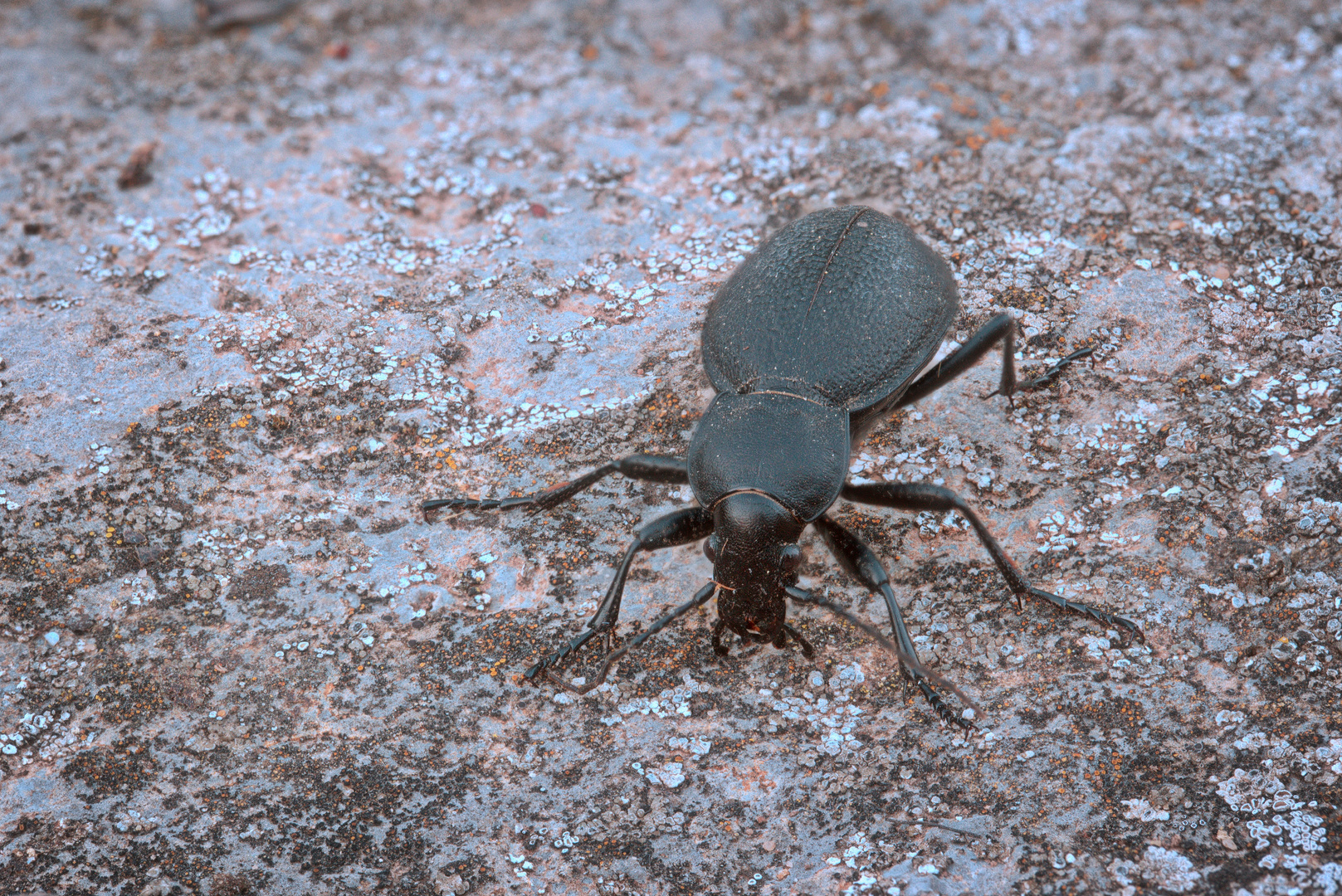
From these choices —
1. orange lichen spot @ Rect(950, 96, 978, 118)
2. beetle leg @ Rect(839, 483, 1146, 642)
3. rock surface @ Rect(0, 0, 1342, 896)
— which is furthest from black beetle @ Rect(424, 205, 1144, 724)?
orange lichen spot @ Rect(950, 96, 978, 118)

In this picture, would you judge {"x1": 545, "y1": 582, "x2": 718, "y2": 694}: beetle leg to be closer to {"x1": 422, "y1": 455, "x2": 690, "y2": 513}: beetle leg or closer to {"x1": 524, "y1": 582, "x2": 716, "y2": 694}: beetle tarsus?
{"x1": 524, "y1": 582, "x2": 716, "y2": 694}: beetle tarsus

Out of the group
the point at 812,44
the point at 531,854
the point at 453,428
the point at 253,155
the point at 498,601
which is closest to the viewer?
the point at 531,854

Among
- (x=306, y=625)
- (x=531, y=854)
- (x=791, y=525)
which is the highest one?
(x=791, y=525)

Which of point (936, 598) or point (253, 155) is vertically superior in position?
point (253, 155)

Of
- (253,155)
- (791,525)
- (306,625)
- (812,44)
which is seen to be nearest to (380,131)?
(253,155)

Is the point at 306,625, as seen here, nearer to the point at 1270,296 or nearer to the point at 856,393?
the point at 856,393

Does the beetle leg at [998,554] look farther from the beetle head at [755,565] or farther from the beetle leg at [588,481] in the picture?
the beetle leg at [588,481]

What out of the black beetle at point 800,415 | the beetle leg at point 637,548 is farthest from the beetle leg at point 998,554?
the beetle leg at point 637,548
